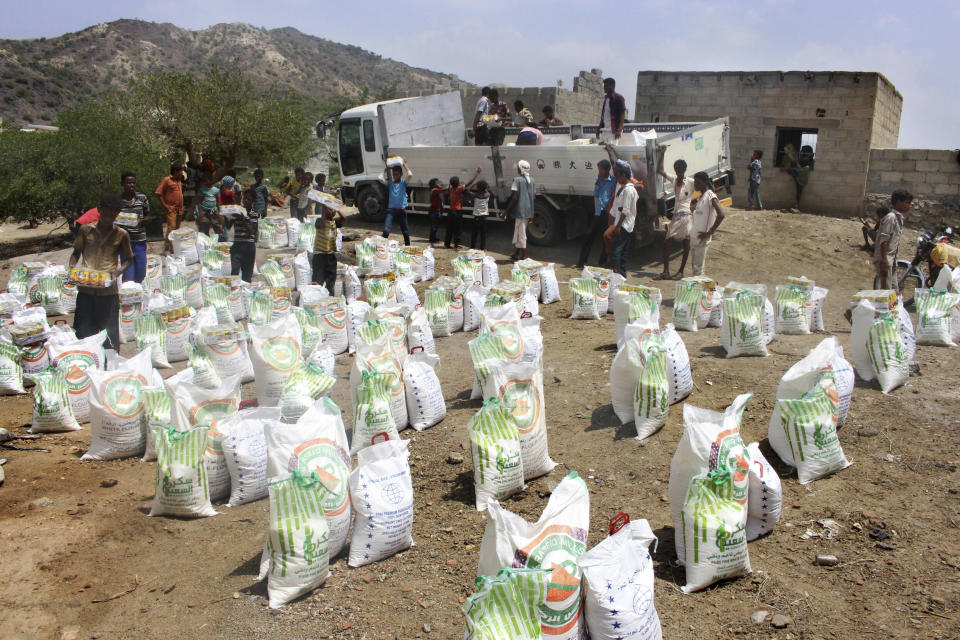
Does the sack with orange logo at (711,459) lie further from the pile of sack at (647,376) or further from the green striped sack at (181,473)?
the green striped sack at (181,473)

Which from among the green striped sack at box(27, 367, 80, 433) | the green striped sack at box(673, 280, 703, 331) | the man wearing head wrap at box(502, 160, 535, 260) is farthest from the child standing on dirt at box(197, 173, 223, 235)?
the green striped sack at box(673, 280, 703, 331)

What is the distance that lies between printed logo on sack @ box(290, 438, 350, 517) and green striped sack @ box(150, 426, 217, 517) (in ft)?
2.42

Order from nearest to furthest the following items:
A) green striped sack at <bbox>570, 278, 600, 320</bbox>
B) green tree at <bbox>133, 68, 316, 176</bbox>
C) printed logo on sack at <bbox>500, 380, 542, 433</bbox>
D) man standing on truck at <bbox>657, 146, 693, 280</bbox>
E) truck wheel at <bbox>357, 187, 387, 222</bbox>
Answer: printed logo on sack at <bbox>500, 380, 542, 433</bbox>
green striped sack at <bbox>570, 278, 600, 320</bbox>
man standing on truck at <bbox>657, 146, 693, 280</bbox>
truck wheel at <bbox>357, 187, 387, 222</bbox>
green tree at <bbox>133, 68, 316, 176</bbox>

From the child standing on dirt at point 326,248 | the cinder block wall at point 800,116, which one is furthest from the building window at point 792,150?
the child standing on dirt at point 326,248

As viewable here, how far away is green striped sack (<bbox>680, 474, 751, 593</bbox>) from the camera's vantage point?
9.25 ft

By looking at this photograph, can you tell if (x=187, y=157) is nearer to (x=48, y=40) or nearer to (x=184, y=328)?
(x=184, y=328)

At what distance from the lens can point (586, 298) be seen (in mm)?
7301

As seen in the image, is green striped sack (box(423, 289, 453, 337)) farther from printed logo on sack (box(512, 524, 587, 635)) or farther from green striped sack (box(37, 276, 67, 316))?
green striped sack (box(37, 276, 67, 316))

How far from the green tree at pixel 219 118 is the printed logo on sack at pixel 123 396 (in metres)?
13.7

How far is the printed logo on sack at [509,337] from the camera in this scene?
16.5 feet

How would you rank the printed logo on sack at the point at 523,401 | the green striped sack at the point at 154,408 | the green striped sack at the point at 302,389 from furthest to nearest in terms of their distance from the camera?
the green striped sack at the point at 302,389 < the green striped sack at the point at 154,408 < the printed logo on sack at the point at 523,401

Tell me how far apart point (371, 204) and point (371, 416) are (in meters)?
9.47

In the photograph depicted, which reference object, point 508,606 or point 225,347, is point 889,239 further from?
point 225,347

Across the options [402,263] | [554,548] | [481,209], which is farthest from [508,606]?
[481,209]
